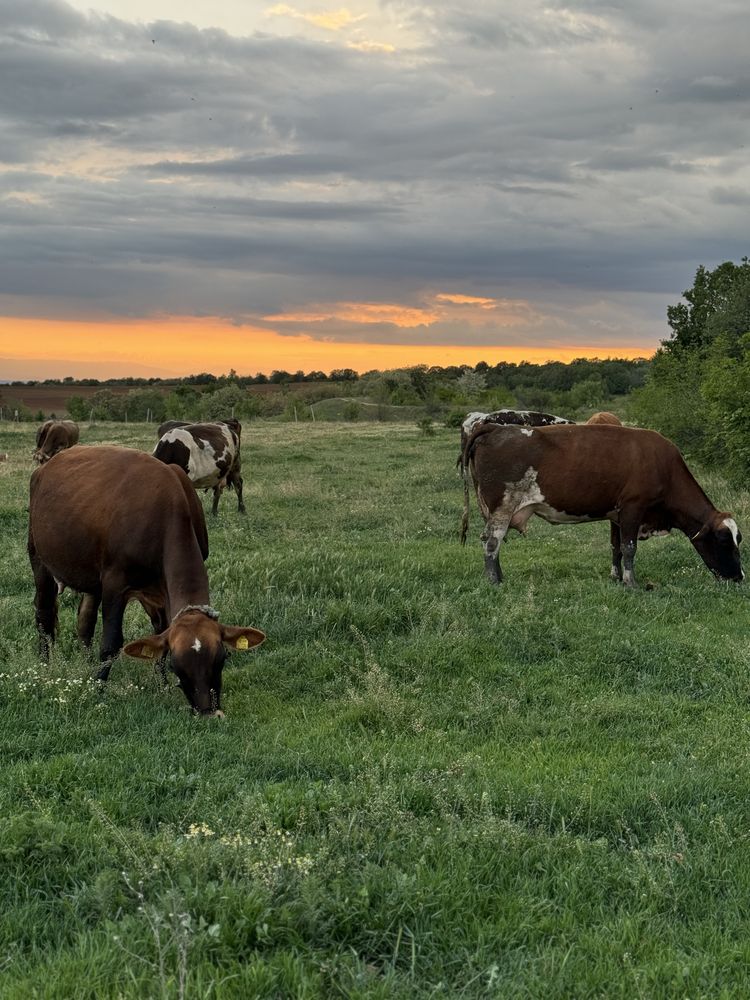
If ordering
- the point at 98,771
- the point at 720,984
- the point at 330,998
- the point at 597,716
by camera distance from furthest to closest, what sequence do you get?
the point at 597,716 → the point at 98,771 → the point at 720,984 → the point at 330,998

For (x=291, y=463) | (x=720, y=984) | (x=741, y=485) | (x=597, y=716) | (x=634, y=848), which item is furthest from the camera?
(x=291, y=463)

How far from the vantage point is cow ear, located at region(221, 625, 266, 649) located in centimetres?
629

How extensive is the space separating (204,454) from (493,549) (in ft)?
24.6

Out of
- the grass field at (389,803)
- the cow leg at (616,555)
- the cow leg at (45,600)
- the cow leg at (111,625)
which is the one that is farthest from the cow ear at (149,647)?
the cow leg at (616,555)

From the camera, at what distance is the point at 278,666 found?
7.37m

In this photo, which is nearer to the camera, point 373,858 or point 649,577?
point 373,858

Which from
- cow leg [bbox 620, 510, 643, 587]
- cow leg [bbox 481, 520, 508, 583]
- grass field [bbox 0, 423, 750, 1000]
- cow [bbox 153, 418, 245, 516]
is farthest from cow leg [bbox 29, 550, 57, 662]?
cow [bbox 153, 418, 245, 516]

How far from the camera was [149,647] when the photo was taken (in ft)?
20.2

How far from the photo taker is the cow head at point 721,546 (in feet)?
36.2

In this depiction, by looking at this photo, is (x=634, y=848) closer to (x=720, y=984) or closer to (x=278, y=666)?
(x=720, y=984)

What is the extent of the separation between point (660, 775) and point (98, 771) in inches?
128

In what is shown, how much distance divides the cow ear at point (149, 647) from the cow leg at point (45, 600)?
6.73ft

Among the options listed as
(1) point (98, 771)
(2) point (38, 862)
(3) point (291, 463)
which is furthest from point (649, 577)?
(3) point (291, 463)

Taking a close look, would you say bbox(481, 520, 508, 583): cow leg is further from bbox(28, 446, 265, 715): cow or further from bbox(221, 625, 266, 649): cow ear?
bbox(221, 625, 266, 649): cow ear
